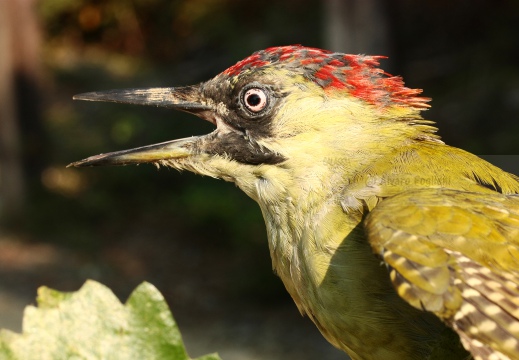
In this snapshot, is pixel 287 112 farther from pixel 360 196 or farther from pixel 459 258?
pixel 459 258

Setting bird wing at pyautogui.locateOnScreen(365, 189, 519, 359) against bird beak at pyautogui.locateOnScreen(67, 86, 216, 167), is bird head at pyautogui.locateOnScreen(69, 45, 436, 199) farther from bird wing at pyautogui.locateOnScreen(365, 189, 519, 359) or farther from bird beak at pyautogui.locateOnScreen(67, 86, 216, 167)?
bird wing at pyautogui.locateOnScreen(365, 189, 519, 359)

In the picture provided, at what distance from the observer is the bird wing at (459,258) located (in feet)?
7.46

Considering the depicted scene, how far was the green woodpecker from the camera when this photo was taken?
7.91ft

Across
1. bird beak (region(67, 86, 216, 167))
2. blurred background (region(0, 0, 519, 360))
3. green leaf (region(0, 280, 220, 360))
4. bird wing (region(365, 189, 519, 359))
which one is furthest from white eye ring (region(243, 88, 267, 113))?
blurred background (region(0, 0, 519, 360))

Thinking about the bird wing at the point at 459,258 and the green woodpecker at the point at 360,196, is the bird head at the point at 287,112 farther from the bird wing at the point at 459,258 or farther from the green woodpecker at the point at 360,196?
the bird wing at the point at 459,258

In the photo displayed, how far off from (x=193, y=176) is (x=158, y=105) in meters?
12.9

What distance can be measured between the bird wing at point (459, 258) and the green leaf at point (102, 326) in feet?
3.43

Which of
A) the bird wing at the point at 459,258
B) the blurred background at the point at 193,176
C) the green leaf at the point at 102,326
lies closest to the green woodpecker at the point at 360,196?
the bird wing at the point at 459,258

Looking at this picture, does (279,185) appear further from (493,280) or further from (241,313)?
(241,313)

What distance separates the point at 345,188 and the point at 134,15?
22665 millimetres

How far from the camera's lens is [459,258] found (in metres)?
2.44

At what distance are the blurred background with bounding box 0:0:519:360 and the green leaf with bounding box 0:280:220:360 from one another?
910 centimetres

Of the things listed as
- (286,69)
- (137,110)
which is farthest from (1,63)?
(286,69)

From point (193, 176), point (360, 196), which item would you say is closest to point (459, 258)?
point (360, 196)
